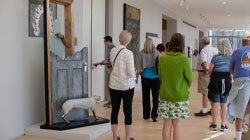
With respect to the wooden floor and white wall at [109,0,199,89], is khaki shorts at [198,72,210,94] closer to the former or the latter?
the wooden floor

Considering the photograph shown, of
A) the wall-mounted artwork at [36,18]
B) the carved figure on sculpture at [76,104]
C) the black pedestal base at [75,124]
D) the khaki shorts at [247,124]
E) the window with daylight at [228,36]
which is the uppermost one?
the window with daylight at [228,36]

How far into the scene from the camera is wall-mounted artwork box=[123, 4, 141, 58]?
9.16 meters

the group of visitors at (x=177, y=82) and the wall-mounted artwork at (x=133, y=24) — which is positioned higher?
the wall-mounted artwork at (x=133, y=24)

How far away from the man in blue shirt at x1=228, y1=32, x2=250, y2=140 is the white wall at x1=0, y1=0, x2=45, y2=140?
3.04m

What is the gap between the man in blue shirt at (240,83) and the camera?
3.98 meters

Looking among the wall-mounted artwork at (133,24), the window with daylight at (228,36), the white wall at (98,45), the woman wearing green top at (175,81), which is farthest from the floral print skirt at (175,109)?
the window with daylight at (228,36)

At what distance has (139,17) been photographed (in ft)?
34.5

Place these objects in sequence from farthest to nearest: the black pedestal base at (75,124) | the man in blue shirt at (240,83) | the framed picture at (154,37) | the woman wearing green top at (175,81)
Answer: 1. the framed picture at (154,37)
2. the black pedestal base at (75,124)
3. the man in blue shirt at (240,83)
4. the woman wearing green top at (175,81)

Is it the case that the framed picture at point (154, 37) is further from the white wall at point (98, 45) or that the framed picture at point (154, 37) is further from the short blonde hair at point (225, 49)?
the short blonde hair at point (225, 49)

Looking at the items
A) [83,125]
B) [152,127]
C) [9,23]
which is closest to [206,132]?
[152,127]

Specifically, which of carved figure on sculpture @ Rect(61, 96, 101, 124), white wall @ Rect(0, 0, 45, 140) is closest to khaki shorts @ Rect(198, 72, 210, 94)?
carved figure on sculpture @ Rect(61, 96, 101, 124)

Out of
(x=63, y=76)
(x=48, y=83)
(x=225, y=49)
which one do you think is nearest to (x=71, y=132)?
(x=48, y=83)

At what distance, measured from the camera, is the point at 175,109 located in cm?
360

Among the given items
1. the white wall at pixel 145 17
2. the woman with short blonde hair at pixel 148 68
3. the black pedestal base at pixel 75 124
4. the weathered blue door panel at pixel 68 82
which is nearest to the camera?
the black pedestal base at pixel 75 124
